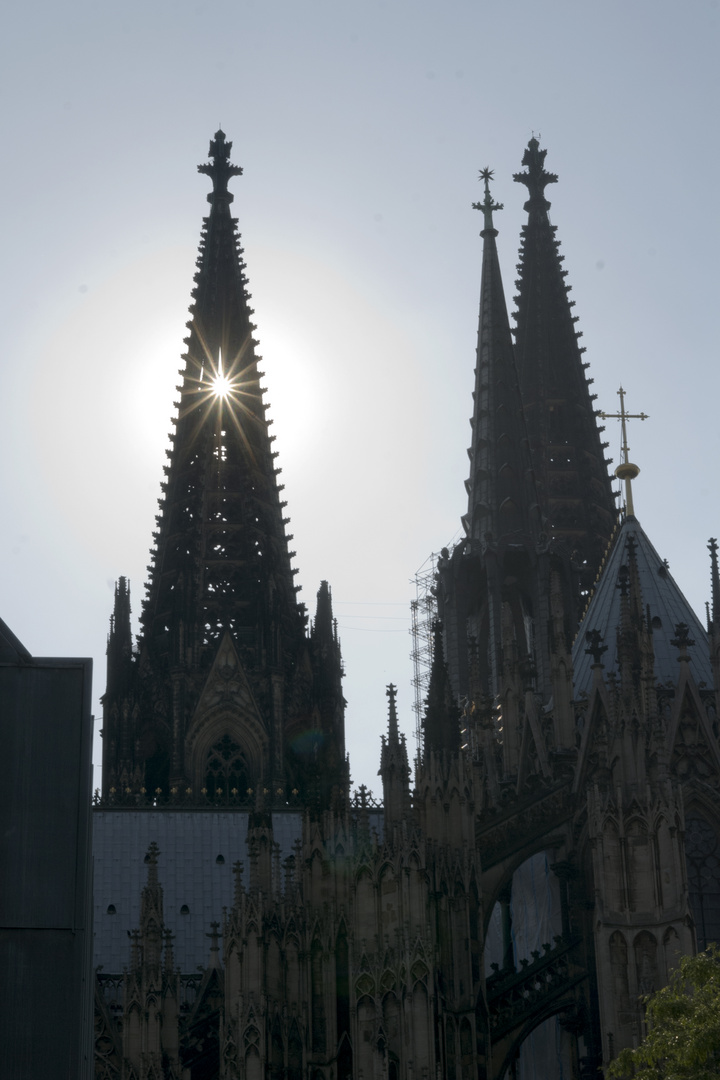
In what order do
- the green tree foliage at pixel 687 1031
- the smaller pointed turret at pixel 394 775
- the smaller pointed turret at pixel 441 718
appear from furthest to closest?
1. the smaller pointed turret at pixel 441 718
2. the smaller pointed turret at pixel 394 775
3. the green tree foliage at pixel 687 1031

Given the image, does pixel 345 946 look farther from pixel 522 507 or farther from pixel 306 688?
pixel 522 507

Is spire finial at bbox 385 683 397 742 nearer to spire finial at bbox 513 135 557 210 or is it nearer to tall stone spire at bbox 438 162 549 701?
tall stone spire at bbox 438 162 549 701

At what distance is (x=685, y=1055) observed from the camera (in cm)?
2675

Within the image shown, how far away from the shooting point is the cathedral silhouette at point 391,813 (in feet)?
126

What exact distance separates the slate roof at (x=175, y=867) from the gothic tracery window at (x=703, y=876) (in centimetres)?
1137

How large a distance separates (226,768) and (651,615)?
18.2 m

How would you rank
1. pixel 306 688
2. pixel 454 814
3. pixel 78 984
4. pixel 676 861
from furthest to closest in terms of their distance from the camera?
1. pixel 306 688
2. pixel 454 814
3. pixel 676 861
4. pixel 78 984

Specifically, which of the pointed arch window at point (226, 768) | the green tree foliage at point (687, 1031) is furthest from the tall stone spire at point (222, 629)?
the green tree foliage at point (687, 1031)

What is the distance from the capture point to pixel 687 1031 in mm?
27312

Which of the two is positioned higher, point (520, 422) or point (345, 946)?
point (520, 422)

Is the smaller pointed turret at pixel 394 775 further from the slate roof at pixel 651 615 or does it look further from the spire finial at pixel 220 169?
the spire finial at pixel 220 169

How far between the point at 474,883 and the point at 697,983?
12614mm

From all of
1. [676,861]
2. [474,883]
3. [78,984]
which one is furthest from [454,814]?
[78,984]

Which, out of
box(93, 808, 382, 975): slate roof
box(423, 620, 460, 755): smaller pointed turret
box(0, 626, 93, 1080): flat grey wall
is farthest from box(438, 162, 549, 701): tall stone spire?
box(0, 626, 93, 1080): flat grey wall
